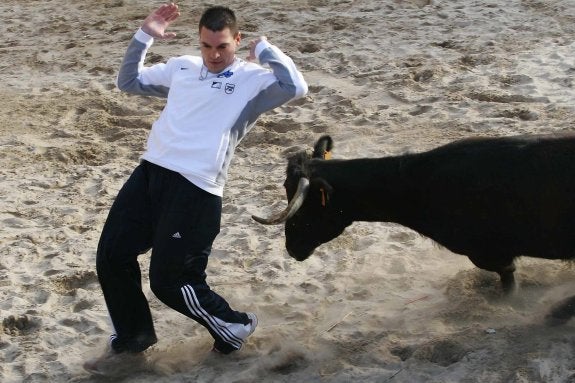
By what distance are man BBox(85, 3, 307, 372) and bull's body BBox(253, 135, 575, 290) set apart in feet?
1.99

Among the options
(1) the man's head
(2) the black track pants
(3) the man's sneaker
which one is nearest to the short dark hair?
(1) the man's head

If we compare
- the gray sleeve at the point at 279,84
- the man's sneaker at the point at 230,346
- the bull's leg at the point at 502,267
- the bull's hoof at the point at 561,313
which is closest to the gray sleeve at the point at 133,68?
the gray sleeve at the point at 279,84

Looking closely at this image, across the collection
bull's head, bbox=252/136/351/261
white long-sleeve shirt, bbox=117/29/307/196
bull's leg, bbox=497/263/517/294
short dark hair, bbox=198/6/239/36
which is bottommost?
bull's leg, bbox=497/263/517/294

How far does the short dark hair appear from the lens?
5543mm

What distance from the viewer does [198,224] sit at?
5645 mm

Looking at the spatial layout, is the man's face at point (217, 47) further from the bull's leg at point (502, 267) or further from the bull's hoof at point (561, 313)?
the bull's hoof at point (561, 313)

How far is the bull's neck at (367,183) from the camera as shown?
20.8 ft

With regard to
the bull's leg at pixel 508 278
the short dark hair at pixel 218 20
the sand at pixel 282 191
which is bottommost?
the sand at pixel 282 191

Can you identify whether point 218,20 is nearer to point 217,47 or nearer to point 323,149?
point 217,47

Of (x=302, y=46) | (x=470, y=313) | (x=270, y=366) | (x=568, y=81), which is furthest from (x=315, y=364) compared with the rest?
(x=302, y=46)

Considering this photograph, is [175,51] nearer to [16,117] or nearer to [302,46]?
[302,46]

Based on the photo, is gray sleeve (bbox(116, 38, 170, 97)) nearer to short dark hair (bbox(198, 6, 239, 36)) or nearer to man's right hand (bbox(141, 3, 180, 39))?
man's right hand (bbox(141, 3, 180, 39))

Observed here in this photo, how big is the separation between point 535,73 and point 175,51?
4.10m

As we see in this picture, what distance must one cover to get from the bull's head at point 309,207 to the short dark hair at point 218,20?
1037 mm
